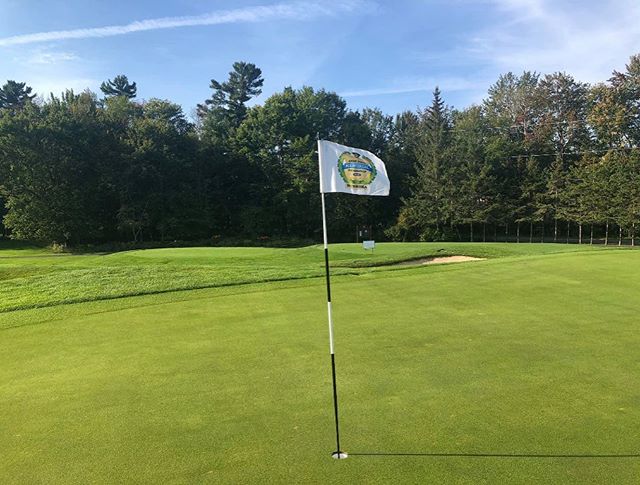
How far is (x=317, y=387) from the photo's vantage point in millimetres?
5402

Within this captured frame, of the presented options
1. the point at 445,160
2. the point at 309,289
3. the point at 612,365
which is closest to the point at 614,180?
the point at 445,160

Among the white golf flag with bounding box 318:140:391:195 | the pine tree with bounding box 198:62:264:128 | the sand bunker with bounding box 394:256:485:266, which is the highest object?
the pine tree with bounding box 198:62:264:128

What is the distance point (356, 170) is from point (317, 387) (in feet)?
7.85

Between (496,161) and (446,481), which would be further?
(496,161)

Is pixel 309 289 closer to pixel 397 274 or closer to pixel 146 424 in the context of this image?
pixel 397 274

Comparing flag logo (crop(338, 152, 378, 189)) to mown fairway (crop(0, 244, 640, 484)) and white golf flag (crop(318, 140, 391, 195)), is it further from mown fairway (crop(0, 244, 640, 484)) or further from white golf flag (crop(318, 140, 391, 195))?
mown fairway (crop(0, 244, 640, 484))

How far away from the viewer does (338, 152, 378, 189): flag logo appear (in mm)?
5020

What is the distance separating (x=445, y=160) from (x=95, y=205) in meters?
34.8

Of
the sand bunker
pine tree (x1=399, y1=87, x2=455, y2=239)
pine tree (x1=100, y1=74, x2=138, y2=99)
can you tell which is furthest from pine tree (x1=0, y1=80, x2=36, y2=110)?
the sand bunker

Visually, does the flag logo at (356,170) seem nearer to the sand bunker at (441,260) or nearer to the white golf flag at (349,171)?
the white golf flag at (349,171)

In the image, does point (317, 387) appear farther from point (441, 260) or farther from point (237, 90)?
point (237, 90)

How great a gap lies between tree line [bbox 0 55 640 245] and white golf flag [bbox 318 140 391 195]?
44.0 metres

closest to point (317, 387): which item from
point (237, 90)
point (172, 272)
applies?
point (172, 272)

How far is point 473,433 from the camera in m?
4.22
